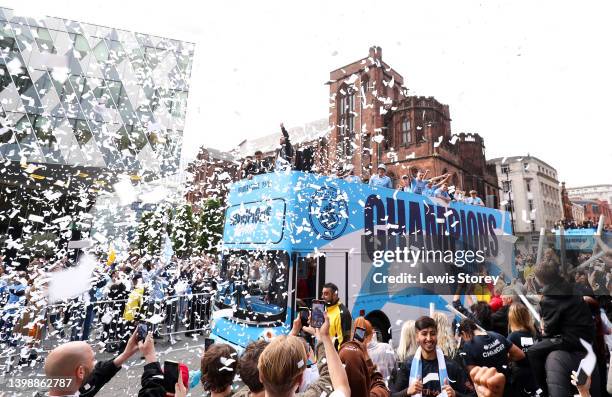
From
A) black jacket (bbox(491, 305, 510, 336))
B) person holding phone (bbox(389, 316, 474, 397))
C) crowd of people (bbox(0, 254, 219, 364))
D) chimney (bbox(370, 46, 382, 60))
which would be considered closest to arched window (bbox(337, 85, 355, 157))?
chimney (bbox(370, 46, 382, 60))

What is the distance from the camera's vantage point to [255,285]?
5.85 meters

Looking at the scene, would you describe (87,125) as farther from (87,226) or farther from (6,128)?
(87,226)

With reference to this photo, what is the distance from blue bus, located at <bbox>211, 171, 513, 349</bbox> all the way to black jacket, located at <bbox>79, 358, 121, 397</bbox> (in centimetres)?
326

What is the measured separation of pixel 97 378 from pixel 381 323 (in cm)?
570

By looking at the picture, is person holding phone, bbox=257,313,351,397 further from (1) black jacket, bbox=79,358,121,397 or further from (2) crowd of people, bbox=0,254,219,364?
(2) crowd of people, bbox=0,254,219,364

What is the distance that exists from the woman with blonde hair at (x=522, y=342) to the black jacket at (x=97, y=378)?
373 centimetres

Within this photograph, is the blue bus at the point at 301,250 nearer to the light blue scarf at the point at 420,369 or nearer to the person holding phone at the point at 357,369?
the light blue scarf at the point at 420,369

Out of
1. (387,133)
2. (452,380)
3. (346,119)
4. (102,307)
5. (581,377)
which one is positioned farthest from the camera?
(346,119)

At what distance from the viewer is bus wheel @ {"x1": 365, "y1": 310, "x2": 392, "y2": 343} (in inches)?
256

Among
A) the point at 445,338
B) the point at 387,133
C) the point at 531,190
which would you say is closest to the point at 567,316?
the point at 445,338

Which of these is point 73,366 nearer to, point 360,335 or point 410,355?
point 360,335

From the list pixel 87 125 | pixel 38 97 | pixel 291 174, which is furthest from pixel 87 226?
pixel 291 174

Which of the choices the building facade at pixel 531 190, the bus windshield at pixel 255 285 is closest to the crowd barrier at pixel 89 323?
the bus windshield at pixel 255 285

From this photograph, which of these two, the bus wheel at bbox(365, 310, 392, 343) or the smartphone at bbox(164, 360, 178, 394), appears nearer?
the smartphone at bbox(164, 360, 178, 394)
